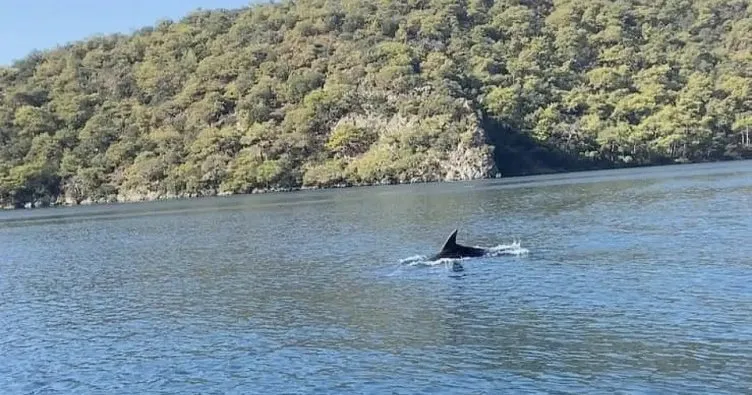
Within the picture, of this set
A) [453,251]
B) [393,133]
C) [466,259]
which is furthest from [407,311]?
[393,133]

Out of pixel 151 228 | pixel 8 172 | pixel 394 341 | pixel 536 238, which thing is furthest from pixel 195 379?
pixel 8 172

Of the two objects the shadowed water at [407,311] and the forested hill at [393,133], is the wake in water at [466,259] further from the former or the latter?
the forested hill at [393,133]

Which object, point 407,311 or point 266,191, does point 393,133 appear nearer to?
point 266,191

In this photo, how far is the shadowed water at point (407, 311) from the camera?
79.4 ft

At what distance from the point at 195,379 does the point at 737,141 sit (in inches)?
6705

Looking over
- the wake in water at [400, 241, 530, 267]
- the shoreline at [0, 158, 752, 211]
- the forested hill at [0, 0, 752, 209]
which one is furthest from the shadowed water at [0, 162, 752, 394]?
the forested hill at [0, 0, 752, 209]

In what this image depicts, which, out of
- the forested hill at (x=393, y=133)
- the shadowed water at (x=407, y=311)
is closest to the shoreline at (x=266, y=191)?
the forested hill at (x=393, y=133)

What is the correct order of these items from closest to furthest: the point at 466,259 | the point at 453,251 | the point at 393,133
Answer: the point at 453,251 → the point at 466,259 → the point at 393,133

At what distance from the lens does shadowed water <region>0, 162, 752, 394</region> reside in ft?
79.4

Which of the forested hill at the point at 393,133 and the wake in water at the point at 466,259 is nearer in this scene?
the wake in water at the point at 466,259

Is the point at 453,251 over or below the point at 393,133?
below

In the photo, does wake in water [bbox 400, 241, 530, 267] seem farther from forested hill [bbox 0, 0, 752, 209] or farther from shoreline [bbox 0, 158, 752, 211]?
forested hill [bbox 0, 0, 752, 209]

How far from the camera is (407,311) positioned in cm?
3312

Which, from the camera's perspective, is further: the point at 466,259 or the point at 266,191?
the point at 266,191
